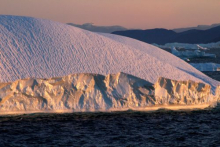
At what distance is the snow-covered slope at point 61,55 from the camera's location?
55.8 feet

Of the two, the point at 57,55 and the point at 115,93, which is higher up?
the point at 57,55

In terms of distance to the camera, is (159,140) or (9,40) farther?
(9,40)

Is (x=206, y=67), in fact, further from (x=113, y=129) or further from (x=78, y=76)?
(x=113, y=129)

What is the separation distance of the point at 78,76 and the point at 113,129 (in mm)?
3043

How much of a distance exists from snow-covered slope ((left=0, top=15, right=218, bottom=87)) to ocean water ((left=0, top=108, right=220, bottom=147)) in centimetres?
169

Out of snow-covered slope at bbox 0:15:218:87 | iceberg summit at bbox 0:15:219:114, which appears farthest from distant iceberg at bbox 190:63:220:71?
iceberg summit at bbox 0:15:219:114

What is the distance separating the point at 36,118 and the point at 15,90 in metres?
1.34

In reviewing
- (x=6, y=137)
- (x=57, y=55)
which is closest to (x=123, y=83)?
(x=57, y=55)

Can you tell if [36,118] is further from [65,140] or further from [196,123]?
[196,123]

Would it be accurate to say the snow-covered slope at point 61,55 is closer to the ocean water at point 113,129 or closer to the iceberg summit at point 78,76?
the iceberg summit at point 78,76

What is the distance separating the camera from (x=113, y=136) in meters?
14.2

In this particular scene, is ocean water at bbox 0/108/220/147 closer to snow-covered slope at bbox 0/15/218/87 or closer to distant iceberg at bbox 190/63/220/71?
snow-covered slope at bbox 0/15/218/87

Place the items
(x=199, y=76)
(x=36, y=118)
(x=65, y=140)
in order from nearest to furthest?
(x=65, y=140) < (x=36, y=118) < (x=199, y=76)

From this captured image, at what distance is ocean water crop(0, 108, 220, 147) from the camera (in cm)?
1357
